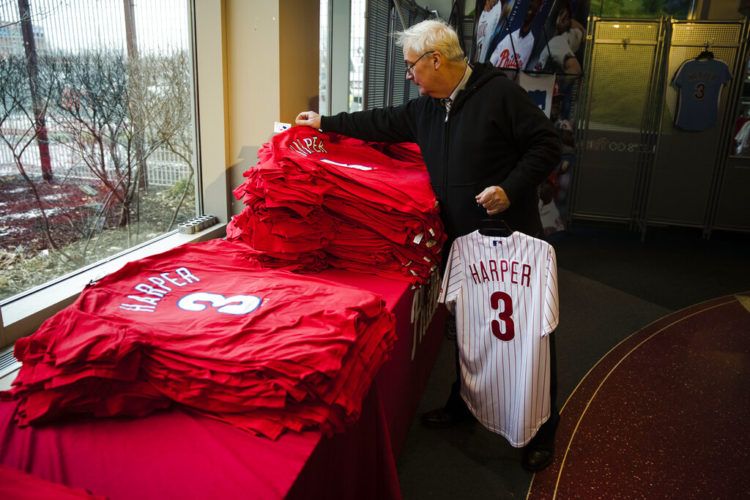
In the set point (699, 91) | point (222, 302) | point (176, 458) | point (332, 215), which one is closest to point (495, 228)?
point (332, 215)

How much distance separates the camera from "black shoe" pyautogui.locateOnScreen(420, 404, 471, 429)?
2518 millimetres

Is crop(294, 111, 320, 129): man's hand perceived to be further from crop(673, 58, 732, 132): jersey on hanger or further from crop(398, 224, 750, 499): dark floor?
crop(673, 58, 732, 132): jersey on hanger

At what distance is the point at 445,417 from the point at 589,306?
2.13m

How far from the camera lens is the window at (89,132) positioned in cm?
Answer: 169

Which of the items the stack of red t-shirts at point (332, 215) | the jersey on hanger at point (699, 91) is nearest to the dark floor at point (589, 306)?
the stack of red t-shirts at point (332, 215)

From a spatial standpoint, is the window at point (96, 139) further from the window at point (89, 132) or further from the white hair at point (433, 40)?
the white hair at point (433, 40)

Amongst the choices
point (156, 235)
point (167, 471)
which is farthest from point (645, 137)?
point (167, 471)

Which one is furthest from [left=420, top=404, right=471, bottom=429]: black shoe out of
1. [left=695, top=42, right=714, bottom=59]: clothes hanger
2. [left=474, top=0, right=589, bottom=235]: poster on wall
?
[left=695, top=42, right=714, bottom=59]: clothes hanger

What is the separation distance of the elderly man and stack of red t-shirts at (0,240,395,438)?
0.92m

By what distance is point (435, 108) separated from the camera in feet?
7.24

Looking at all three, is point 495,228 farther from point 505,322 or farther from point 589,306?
point 589,306

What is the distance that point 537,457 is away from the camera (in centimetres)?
226

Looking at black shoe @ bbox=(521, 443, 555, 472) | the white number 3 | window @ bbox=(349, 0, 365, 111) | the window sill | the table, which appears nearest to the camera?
the table

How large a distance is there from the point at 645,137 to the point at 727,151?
0.84m
